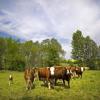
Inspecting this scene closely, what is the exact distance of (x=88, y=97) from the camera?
57.9 feet

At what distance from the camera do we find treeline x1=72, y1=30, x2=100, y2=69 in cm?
8339

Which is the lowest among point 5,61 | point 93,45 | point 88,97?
point 88,97

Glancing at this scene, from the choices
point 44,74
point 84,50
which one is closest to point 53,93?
point 44,74

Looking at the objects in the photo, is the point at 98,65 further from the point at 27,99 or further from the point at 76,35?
the point at 27,99

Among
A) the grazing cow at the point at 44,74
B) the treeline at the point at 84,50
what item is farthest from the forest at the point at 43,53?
the grazing cow at the point at 44,74

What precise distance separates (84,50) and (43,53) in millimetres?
17162

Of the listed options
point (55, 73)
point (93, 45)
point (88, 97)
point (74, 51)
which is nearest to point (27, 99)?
point (88, 97)

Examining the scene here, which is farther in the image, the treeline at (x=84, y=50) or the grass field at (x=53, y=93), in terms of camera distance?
the treeline at (x=84, y=50)

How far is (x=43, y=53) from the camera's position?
91562mm

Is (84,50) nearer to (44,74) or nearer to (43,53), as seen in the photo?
(43,53)

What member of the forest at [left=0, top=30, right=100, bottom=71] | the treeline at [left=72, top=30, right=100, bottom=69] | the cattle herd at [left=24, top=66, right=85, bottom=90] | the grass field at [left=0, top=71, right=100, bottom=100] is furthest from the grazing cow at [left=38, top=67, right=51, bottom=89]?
the treeline at [left=72, top=30, right=100, bottom=69]

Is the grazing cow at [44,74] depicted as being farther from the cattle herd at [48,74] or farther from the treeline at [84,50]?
the treeline at [84,50]

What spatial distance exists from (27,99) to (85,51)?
71846mm

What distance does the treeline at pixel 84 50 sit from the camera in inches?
3283
